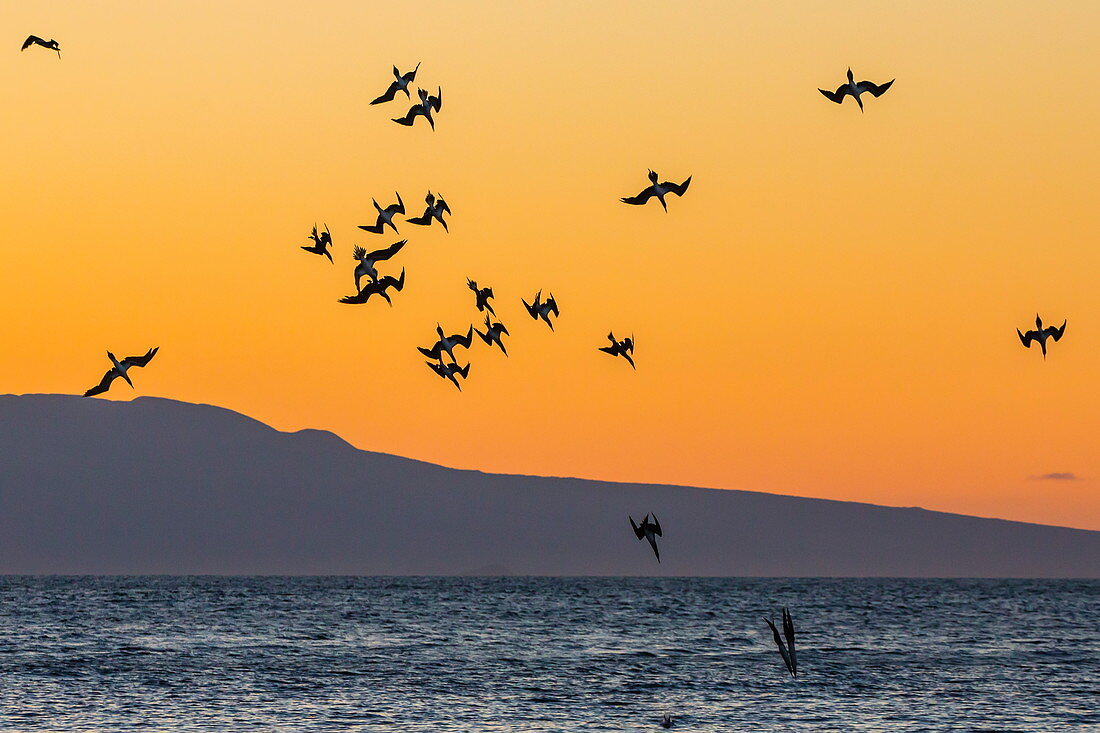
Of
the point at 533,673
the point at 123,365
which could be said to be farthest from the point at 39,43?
the point at 533,673

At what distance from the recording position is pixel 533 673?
77.1 metres

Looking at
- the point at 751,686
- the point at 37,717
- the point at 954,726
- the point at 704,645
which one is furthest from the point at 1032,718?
the point at 704,645

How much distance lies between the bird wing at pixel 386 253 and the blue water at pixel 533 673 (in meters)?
18.2

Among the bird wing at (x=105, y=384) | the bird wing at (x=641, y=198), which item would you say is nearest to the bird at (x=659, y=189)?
the bird wing at (x=641, y=198)

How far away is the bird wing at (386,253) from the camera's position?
4444cm

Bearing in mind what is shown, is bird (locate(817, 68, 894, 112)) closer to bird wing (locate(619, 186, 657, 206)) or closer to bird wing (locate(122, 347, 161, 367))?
bird wing (locate(619, 186, 657, 206))

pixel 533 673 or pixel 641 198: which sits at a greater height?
pixel 641 198

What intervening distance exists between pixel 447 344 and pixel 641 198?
24.1 feet

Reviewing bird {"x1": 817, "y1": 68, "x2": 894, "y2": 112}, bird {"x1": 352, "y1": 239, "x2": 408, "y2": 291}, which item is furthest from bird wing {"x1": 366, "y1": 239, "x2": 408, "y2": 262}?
Result: bird {"x1": 817, "y1": 68, "x2": 894, "y2": 112}

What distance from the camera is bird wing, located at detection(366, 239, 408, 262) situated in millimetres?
44438

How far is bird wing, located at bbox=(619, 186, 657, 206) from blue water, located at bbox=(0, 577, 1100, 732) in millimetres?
21242

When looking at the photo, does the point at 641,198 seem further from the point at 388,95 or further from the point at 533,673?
the point at 533,673

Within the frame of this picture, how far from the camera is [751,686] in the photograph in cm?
7112

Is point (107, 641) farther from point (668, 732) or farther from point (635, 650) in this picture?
point (668, 732)
